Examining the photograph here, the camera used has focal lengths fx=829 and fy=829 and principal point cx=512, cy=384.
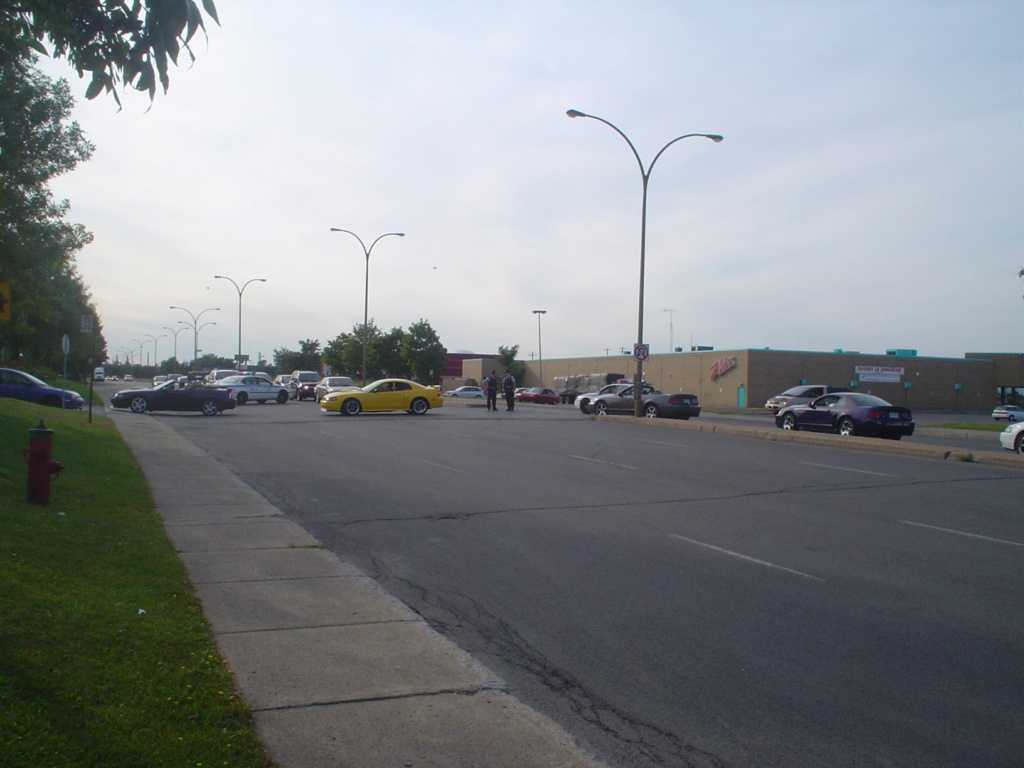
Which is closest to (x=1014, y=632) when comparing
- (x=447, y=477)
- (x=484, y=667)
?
(x=484, y=667)

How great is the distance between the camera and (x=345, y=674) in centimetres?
509

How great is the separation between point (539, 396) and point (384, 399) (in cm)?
3055

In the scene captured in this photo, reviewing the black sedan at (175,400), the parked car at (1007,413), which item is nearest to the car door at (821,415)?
the black sedan at (175,400)

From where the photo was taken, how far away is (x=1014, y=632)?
627 cm

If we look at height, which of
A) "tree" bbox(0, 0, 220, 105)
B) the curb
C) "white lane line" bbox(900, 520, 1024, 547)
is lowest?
"white lane line" bbox(900, 520, 1024, 547)

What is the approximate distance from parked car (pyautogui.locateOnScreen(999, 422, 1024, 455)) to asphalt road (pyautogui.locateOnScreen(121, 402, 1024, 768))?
20.8ft

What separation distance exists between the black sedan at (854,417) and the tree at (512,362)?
64261mm

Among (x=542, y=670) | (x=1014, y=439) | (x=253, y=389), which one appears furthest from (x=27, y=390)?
(x=1014, y=439)

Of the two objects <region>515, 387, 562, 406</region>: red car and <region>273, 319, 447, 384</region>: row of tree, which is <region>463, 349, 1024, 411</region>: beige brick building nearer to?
<region>515, 387, 562, 406</region>: red car

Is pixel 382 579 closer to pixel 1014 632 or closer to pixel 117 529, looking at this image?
pixel 117 529

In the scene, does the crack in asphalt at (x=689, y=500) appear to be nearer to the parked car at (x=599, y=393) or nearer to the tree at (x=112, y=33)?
the tree at (x=112, y=33)

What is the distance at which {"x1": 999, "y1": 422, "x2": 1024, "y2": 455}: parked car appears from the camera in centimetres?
2172

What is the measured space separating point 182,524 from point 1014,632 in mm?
8435

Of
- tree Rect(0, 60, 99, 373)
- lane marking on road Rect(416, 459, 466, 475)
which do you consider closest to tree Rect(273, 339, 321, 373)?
tree Rect(0, 60, 99, 373)
